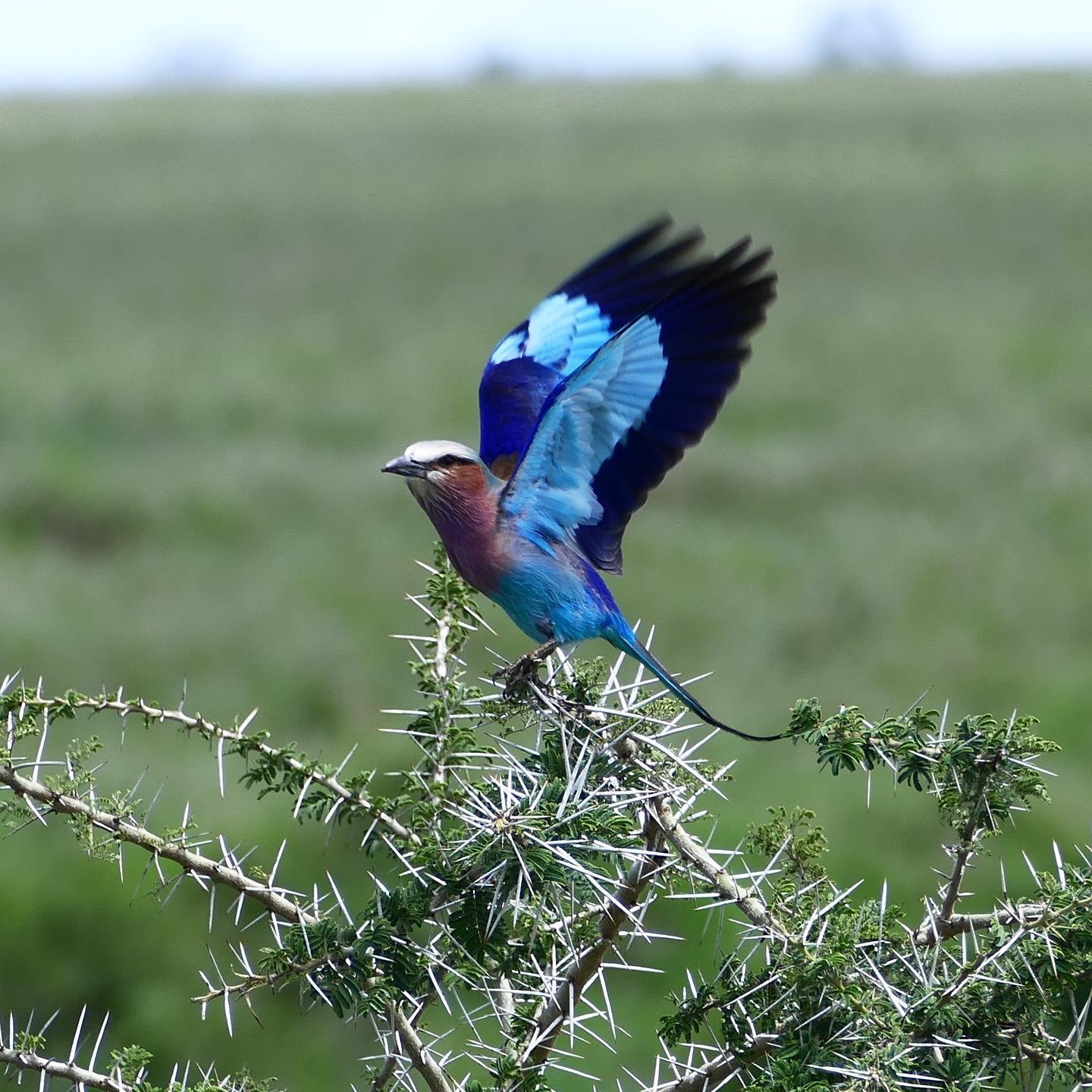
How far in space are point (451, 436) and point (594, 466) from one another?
1121 cm

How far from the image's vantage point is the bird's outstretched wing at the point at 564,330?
3521 millimetres

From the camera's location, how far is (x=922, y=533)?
41.6ft

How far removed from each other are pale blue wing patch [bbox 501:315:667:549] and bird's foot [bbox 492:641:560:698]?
25 cm

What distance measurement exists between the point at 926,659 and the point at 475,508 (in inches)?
309

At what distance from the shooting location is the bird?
2957mm

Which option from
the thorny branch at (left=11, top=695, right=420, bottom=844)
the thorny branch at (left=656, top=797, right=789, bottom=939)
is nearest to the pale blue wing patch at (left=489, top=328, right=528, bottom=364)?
the thorny branch at (left=11, top=695, right=420, bottom=844)

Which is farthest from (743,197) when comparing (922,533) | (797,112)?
(922,533)

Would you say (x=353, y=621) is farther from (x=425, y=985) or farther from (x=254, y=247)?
(x=254, y=247)

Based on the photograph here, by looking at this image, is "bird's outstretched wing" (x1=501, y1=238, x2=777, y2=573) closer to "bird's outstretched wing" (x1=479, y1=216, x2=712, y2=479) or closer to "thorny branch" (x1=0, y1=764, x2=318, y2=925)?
"bird's outstretched wing" (x1=479, y1=216, x2=712, y2=479)

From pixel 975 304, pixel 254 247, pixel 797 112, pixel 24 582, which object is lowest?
pixel 24 582

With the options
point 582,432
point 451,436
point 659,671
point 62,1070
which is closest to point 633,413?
point 582,432

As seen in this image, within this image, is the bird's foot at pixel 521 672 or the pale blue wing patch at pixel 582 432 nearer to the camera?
→ the bird's foot at pixel 521 672

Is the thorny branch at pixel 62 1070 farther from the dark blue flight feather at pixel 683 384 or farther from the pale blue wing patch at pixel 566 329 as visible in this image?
the pale blue wing patch at pixel 566 329

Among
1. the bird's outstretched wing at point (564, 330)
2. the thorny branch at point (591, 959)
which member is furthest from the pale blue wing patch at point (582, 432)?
the thorny branch at point (591, 959)
